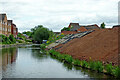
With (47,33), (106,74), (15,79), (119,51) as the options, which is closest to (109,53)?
(119,51)

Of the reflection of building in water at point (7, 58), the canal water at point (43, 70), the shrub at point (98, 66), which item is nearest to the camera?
the canal water at point (43, 70)

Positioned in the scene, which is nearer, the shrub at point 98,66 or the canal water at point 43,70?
the canal water at point 43,70

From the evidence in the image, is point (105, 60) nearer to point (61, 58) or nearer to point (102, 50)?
point (102, 50)

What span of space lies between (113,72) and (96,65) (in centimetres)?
214

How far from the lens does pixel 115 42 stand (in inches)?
840

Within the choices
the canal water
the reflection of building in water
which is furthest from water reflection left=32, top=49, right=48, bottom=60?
the canal water

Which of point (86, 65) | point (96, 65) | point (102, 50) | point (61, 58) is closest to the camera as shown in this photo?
point (96, 65)

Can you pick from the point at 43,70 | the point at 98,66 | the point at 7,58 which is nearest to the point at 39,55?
the point at 7,58

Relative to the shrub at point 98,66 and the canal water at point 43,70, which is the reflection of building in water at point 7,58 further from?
the shrub at point 98,66

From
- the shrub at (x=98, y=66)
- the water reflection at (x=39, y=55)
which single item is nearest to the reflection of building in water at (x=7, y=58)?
the water reflection at (x=39, y=55)

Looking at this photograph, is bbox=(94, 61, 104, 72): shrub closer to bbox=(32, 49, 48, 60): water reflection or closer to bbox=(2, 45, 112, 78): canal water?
bbox=(2, 45, 112, 78): canal water

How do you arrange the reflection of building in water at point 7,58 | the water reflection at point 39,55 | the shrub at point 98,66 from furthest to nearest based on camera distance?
the water reflection at point 39,55 → the reflection of building in water at point 7,58 → the shrub at point 98,66

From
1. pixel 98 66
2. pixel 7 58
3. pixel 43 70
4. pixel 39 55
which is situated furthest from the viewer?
pixel 39 55

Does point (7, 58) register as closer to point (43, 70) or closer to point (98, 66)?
point (43, 70)
